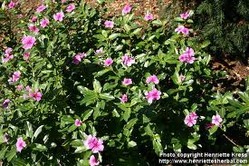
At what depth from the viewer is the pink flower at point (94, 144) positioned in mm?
2842

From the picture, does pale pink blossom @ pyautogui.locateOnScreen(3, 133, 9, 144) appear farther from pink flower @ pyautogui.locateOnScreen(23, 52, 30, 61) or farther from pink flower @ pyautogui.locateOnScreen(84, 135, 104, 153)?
pink flower @ pyautogui.locateOnScreen(23, 52, 30, 61)

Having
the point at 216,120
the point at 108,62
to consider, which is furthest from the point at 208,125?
the point at 108,62

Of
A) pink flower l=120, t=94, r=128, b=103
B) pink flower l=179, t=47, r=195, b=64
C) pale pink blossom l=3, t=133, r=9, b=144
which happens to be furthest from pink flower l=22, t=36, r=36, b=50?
pink flower l=179, t=47, r=195, b=64

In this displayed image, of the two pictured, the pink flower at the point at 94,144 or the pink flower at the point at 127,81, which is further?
the pink flower at the point at 127,81

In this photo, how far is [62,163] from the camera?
10.8 ft

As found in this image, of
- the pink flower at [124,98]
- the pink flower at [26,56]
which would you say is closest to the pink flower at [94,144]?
the pink flower at [124,98]

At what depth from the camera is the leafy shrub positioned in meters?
2.99

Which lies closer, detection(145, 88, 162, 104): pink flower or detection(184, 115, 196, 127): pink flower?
detection(145, 88, 162, 104): pink flower

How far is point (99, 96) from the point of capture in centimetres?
301

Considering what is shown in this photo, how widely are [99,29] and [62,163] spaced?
1.36 meters

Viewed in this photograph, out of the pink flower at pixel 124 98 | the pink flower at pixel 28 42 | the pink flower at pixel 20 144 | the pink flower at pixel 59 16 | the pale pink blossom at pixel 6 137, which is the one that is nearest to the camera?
the pink flower at pixel 20 144

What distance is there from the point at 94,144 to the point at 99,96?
37 cm

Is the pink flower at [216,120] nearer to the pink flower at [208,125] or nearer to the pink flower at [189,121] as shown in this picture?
the pink flower at [208,125]

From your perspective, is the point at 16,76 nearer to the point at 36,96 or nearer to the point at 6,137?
the point at 36,96
